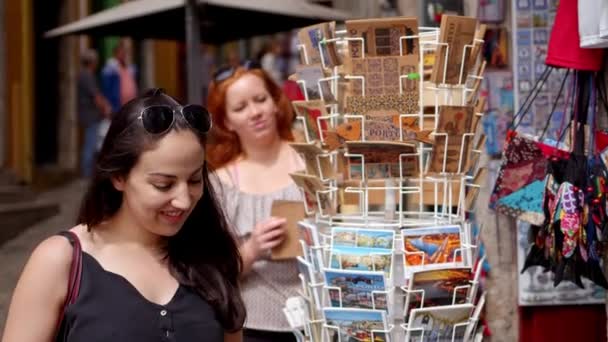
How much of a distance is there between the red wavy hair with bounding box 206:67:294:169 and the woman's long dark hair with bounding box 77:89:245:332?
4.19 feet

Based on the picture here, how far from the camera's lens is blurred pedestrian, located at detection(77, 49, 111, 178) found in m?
13.2

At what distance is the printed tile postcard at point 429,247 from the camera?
2859 millimetres

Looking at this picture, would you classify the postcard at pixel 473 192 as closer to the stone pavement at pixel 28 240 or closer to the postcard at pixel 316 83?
the postcard at pixel 316 83

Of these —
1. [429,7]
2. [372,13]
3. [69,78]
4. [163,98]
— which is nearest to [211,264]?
[163,98]

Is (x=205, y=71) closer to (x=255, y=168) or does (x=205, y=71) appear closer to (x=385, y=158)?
(x=255, y=168)

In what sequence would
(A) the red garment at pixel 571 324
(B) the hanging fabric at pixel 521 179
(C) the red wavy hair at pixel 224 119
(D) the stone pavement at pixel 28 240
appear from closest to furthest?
1. (B) the hanging fabric at pixel 521 179
2. (C) the red wavy hair at pixel 224 119
3. (A) the red garment at pixel 571 324
4. (D) the stone pavement at pixel 28 240

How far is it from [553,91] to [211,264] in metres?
1.99

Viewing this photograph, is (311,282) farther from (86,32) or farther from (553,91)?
(86,32)

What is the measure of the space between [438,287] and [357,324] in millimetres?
246

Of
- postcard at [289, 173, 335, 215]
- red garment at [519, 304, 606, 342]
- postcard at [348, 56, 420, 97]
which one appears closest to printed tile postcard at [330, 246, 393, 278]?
postcard at [289, 173, 335, 215]

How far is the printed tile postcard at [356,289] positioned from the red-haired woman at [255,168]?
77 centimetres

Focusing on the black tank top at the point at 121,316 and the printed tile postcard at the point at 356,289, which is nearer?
→ the black tank top at the point at 121,316

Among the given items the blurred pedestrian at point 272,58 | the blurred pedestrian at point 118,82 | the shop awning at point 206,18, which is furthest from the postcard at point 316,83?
the blurred pedestrian at point 118,82

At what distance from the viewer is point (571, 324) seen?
4.20 m
